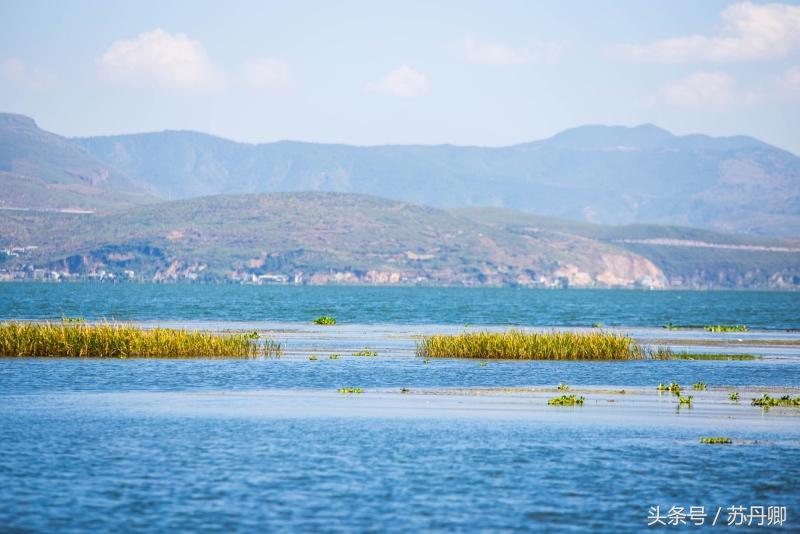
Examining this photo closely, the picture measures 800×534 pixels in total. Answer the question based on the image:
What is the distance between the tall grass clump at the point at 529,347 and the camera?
78.0 metres

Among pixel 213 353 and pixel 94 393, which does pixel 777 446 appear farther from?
pixel 213 353

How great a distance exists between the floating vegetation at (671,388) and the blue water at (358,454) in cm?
77

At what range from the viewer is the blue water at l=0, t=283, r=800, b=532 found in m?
29.9

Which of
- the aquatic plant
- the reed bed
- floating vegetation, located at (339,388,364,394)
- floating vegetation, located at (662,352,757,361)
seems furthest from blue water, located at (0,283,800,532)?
floating vegetation, located at (662,352,757,361)

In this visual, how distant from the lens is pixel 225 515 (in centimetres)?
2941

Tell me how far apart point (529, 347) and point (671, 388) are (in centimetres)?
1873

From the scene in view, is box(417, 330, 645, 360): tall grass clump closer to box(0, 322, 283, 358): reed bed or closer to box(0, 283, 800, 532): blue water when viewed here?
box(0, 283, 800, 532): blue water

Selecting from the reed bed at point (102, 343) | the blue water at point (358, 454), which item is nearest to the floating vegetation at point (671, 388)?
the blue water at point (358, 454)

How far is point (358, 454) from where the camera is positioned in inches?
1507

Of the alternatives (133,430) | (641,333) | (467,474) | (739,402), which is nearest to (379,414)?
(133,430)

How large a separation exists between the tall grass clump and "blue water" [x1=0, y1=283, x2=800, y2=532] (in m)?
11.4

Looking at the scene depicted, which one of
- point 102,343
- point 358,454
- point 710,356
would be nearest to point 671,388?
point 358,454

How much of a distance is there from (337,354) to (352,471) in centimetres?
4631

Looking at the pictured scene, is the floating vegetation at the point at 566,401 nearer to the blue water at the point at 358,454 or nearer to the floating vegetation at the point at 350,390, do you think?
the blue water at the point at 358,454
